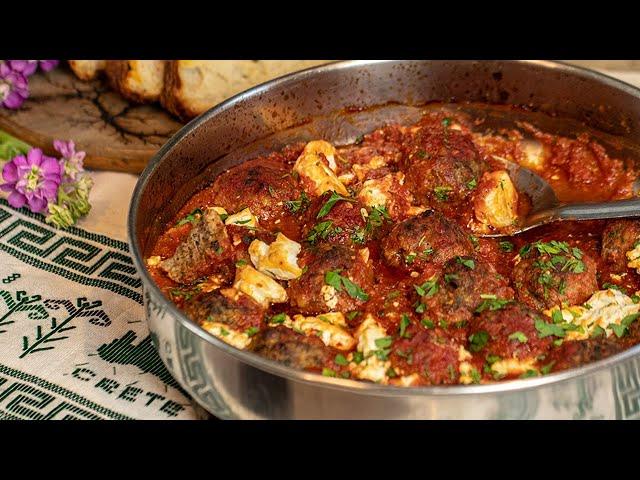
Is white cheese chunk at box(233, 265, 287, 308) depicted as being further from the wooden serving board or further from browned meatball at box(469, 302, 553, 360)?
the wooden serving board

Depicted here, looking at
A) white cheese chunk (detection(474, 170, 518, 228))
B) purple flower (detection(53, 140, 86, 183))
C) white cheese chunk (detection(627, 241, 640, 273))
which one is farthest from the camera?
purple flower (detection(53, 140, 86, 183))

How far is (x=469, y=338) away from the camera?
3.61 meters

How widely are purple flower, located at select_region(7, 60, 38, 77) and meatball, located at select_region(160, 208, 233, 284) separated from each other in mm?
2381

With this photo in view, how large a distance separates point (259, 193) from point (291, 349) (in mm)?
1273

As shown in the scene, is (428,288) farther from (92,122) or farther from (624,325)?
(92,122)

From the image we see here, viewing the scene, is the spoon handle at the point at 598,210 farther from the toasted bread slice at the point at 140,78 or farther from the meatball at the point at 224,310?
the toasted bread slice at the point at 140,78

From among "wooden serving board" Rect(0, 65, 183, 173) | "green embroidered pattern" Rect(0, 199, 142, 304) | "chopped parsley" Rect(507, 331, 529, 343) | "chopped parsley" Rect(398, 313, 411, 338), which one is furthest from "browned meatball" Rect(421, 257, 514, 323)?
"wooden serving board" Rect(0, 65, 183, 173)

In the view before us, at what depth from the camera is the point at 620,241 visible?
4090 mm

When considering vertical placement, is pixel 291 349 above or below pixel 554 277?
below

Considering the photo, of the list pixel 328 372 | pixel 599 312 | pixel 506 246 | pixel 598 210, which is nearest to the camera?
pixel 328 372

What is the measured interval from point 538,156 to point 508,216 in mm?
727

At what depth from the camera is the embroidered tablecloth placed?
3982 millimetres

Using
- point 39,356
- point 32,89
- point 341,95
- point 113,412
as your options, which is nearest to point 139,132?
point 32,89

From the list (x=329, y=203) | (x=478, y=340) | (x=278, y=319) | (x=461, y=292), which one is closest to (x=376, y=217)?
(x=329, y=203)
